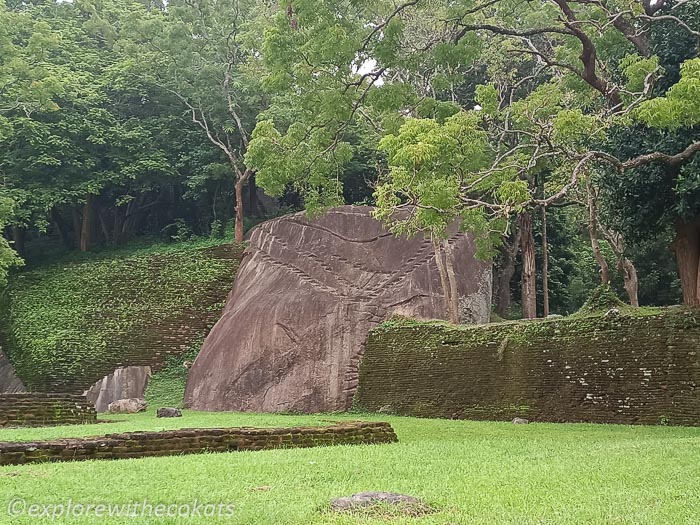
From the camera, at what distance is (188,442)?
769 cm

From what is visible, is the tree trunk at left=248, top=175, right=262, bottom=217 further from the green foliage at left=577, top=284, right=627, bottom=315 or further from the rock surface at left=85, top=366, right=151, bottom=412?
the green foliage at left=577, top=284, right=627, bottom=315

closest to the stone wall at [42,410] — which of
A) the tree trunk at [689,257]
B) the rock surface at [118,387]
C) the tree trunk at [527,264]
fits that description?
the rock surface at [118,387]

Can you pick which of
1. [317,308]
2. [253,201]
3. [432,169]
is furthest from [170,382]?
[432,169]

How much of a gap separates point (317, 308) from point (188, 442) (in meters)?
8.95

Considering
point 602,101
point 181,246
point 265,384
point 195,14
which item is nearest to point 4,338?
point 181,246

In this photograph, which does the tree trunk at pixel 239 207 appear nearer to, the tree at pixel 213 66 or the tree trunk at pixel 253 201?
the tree at pixel 213 66

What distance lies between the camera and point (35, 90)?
1972cm

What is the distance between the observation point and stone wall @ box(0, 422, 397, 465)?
6.81m

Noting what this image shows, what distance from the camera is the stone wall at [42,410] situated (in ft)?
41.7

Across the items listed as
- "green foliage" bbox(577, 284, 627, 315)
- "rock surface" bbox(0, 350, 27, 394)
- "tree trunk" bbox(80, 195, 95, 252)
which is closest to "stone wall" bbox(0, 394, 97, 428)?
"rock surface" bbox(0, 350, 27, 394)

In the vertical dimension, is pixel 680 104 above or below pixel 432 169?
above

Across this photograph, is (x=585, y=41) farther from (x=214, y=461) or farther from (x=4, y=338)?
(x=4, y=338)

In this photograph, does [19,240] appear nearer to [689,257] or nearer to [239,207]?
[239,207]

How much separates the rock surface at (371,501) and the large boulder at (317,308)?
11310 millimetres
